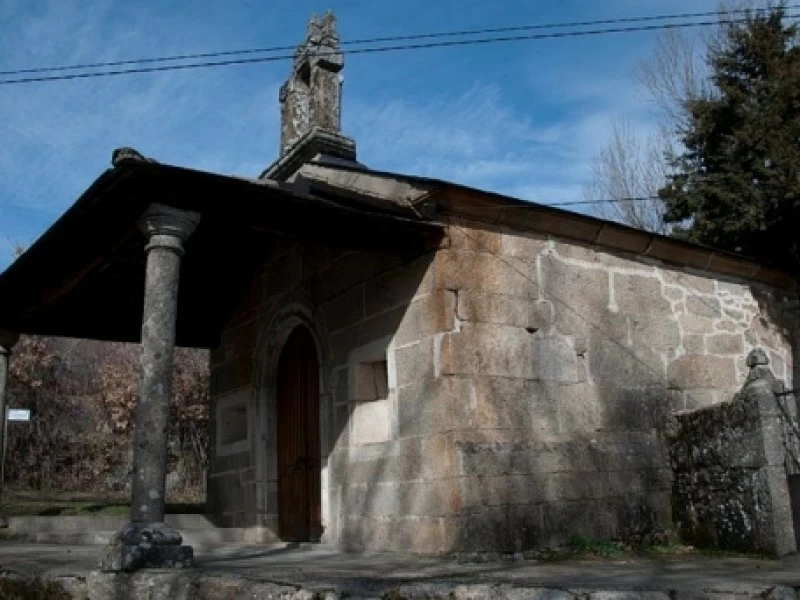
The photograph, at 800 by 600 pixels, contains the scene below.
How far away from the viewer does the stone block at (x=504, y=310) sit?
621 centimetres

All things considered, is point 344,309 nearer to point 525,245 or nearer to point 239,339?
point 525,245

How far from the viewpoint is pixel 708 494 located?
6.51 m

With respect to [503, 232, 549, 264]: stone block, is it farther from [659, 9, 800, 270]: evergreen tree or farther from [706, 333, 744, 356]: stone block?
[659, 9, 800, 270]: evergreen tree

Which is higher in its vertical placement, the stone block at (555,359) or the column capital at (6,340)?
the column capital at (6,340)

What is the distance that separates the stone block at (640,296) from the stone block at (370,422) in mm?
2196

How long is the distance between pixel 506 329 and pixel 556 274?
76 cm

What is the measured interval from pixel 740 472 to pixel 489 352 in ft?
6.70

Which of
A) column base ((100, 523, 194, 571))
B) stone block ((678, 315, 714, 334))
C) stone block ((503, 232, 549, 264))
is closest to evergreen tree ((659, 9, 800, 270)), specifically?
stone block ((678, 315, 714, 334))

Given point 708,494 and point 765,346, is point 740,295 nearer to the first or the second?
point 765,346

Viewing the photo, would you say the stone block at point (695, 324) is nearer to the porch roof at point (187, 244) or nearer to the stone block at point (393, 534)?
the porch roof at point (187, 244)

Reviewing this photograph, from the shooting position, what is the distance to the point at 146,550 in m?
4.75

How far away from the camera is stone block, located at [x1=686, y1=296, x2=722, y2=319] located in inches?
301

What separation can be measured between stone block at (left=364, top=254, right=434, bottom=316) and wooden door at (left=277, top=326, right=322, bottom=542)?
4.22 ft

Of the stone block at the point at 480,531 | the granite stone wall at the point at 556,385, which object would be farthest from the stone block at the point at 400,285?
the stone block at the point at 480,531
